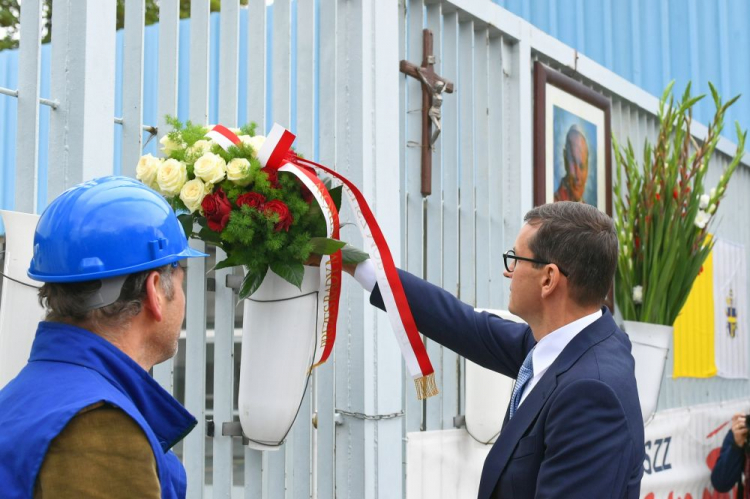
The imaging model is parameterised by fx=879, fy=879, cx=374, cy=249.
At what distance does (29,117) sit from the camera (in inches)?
83.4

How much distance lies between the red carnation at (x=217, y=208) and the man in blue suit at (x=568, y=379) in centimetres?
60

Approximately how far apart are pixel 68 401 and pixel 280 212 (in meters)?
0.90

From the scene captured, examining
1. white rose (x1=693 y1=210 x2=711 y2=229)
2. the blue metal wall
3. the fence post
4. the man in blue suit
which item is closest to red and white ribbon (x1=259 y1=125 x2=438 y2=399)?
the man in blue suit

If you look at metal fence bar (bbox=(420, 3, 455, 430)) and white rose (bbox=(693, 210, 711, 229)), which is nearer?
metal fence bar (bbox=(420, 3, 455, 430))

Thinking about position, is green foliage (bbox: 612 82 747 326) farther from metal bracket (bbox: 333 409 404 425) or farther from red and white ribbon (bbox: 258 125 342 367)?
red and white ribbon (bbox: 258 125 342 367)

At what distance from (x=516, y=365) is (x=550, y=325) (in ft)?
1.37

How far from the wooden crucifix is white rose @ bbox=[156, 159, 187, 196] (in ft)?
4.89

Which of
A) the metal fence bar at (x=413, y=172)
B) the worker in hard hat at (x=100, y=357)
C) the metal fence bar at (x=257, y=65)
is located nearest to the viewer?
the worker in hard hat at (x=100, y=357)

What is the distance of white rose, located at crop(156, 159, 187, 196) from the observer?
195 centimetres

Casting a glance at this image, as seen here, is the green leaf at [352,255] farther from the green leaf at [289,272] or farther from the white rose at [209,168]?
the white rose at [209,168]

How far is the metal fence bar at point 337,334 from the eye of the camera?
9.50 ft

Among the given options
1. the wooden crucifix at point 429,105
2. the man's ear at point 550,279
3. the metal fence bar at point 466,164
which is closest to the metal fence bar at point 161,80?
the man's ear at point 550,279

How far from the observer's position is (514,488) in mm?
2043

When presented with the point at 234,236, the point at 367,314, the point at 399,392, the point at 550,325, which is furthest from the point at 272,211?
the point at 399,392
